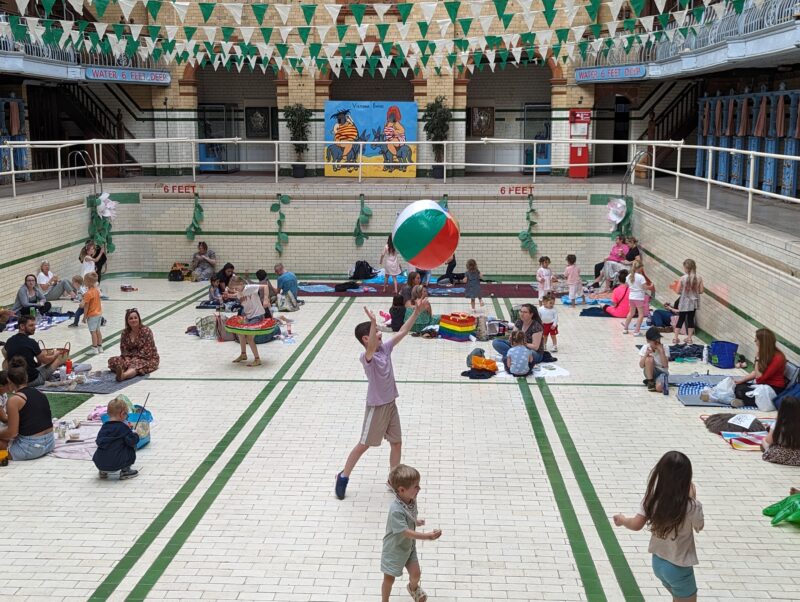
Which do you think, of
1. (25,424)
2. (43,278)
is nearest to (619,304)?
(43,278)

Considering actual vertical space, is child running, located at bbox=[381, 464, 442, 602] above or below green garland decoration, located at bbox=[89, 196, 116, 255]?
below

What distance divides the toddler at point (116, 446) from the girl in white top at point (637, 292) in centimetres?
966

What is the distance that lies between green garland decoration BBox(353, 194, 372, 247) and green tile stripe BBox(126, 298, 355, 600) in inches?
317

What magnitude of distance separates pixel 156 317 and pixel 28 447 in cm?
784

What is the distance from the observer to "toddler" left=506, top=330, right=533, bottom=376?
1416cm

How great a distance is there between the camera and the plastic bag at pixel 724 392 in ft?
40.8

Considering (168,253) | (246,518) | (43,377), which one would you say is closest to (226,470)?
(246,518)

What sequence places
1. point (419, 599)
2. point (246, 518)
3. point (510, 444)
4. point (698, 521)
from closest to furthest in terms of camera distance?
1. point (698, 521)
2. point (419, 599)
3. point (246, 518)
4. point (510, 444)

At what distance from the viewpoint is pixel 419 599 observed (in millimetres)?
7457

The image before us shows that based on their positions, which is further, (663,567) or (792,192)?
Answer: (792,192)

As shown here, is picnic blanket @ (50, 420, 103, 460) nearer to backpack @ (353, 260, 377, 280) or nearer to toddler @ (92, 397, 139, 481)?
toddler @ (92, 397, 139, 481)

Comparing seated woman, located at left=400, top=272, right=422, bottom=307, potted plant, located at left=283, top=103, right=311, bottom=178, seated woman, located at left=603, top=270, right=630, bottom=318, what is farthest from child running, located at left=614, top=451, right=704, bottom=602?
potted plant, located at left=283, top=103, right=311, bottom=178

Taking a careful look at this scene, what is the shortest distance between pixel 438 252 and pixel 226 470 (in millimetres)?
3645

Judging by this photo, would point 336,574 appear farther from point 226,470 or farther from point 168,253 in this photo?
point 168,253
